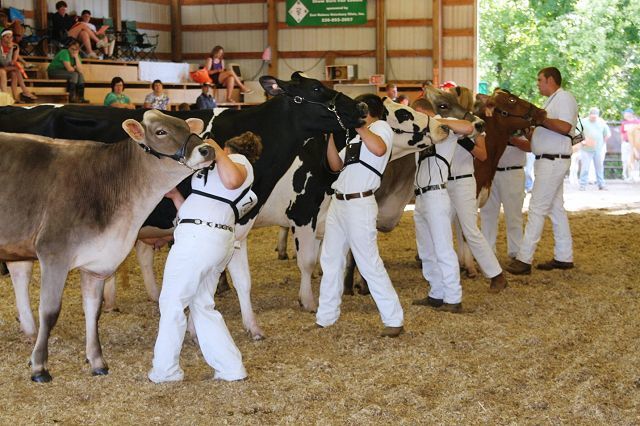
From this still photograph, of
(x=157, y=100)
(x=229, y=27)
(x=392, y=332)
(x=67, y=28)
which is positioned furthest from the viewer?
(x=229, y=27)

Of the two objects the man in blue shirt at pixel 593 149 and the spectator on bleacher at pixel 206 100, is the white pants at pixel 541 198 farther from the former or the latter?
the spectator on bleacher at pixel 206 100

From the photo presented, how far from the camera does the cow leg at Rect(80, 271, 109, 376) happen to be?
5.94m

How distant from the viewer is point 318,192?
788cm

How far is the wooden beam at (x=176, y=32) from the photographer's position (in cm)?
2675

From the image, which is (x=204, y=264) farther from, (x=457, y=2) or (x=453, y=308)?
(x=457, y=2)

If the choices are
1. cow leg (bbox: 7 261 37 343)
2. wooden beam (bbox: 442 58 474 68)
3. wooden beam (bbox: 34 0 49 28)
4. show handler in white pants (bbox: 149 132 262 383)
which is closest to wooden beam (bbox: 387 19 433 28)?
wooden beam (bbox: 442 58 474 68)

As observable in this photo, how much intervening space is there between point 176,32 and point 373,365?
72.5ft

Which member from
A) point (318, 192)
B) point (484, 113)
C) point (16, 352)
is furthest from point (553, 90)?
point (16, 352)

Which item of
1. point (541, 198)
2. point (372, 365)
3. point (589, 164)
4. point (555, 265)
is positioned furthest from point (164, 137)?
point (589, 164)

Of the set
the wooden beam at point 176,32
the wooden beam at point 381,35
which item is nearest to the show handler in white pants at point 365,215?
the wooden beam at point 381,35

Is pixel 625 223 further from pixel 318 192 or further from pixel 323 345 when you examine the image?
pixel 323 345

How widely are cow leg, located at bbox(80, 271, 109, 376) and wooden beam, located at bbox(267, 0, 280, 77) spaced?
20300 millimetres

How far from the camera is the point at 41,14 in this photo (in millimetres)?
22203

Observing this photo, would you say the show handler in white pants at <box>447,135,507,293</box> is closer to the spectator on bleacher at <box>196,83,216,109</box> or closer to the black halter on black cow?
the black halter on black cow
